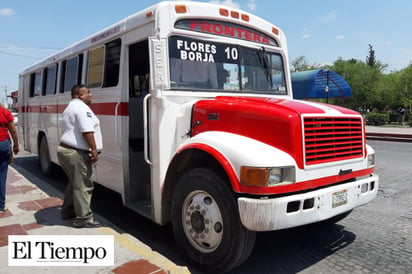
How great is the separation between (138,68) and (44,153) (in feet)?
14.3

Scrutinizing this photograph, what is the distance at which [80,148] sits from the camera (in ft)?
14.3

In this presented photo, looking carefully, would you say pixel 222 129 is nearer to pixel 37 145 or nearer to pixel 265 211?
pixel 265 211

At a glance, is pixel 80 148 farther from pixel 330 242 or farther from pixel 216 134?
pixel 330 242

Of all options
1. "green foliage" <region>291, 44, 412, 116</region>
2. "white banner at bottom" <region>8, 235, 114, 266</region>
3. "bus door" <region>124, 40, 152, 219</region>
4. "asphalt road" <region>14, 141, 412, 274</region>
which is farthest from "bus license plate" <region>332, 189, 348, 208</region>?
"green foliage" <region>291, 44, 412, 116</region>

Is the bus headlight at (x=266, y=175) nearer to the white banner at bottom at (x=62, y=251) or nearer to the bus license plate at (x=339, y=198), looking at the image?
the bus license plate at (x=339, y=198)

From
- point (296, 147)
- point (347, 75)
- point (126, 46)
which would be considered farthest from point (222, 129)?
point (347, 75)

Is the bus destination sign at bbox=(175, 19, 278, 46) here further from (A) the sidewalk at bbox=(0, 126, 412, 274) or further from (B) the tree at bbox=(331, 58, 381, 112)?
(B) the tree at bbox=(331, 58, 381, 112)

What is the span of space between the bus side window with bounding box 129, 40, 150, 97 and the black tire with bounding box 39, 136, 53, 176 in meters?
3.69

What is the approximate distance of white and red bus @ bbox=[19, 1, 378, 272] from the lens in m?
3.09

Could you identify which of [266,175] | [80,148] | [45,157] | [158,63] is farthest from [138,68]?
[45,157]

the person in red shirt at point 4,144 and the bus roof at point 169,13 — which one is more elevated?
the bus roof at point 169,13

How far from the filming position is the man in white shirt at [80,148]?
4270 mm

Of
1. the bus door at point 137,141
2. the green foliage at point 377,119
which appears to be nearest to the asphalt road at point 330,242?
the bus door at point 137,141

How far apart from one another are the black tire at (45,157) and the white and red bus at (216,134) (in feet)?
9.78
